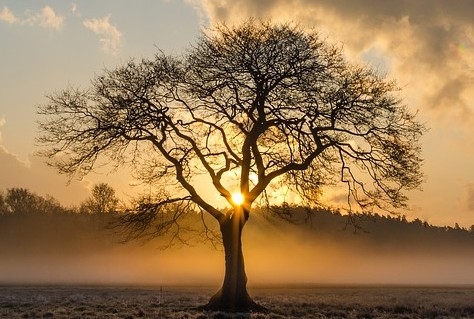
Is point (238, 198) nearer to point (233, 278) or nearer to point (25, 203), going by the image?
point (233, 278)

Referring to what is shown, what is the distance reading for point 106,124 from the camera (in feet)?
99.7

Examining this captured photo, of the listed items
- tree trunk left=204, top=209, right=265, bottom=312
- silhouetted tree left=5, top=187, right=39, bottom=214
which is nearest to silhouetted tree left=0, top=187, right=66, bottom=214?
silhouetted tree left=5, top=187, right=39, bottom=214

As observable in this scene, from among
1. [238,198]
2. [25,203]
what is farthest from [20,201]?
[238,198]

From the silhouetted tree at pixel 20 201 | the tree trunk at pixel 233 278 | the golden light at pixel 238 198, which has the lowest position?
the tree trunk at pixel 233 278

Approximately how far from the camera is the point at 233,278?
29531 millimetres

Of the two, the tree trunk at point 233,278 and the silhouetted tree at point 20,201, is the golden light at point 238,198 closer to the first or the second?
the tree trunk at point 233,278

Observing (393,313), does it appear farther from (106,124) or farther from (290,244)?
(290,244)

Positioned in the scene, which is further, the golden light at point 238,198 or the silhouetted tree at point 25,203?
the silhouetted tree at point 25,203

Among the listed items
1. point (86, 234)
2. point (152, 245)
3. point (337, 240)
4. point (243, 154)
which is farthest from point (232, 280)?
point (337, 240)

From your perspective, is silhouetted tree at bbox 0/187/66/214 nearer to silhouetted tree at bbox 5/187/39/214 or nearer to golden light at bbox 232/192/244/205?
silhouetted tree at bbox 5/187/39/214

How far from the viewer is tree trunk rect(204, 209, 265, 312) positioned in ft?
94.1

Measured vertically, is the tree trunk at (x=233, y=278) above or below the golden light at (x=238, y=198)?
below

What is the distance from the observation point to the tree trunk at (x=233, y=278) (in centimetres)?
2867

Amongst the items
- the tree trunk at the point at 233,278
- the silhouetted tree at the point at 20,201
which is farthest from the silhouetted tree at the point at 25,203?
the tree trunk at the point at 233,278
